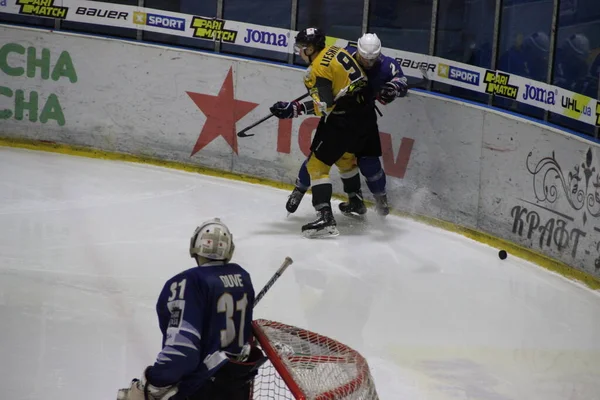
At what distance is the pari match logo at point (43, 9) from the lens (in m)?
8.43

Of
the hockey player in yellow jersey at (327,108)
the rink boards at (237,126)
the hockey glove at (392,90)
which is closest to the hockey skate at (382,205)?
the rink boards at (237,126)

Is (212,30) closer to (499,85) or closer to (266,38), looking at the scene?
(266,38)

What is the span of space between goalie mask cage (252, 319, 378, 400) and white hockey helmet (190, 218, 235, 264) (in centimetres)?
27

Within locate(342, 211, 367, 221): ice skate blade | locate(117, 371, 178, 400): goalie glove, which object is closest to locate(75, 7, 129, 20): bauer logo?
locate(342, 211, 367, 221): ice skate blade

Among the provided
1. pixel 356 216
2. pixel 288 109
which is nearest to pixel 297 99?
pixel 288 109

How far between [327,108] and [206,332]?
364 cm

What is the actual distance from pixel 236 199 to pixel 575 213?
7.70ft

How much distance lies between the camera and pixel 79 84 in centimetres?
845

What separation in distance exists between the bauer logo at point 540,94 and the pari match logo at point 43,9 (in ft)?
11.5

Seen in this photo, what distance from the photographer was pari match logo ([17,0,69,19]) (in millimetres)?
8430

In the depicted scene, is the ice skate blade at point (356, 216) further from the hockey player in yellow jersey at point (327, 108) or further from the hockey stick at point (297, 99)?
the hockey stick at point (297, 99)

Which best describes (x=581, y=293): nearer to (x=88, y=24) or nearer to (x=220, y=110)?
(x=220, y=110)

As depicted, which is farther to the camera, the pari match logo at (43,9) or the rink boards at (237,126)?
the pari match logo at (43,9)

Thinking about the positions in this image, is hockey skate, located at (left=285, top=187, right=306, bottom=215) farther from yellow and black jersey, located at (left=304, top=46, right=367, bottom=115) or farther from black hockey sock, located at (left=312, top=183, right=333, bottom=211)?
yellow and black jersey, located at (left=304, top=46, right=367, bottom=115)
